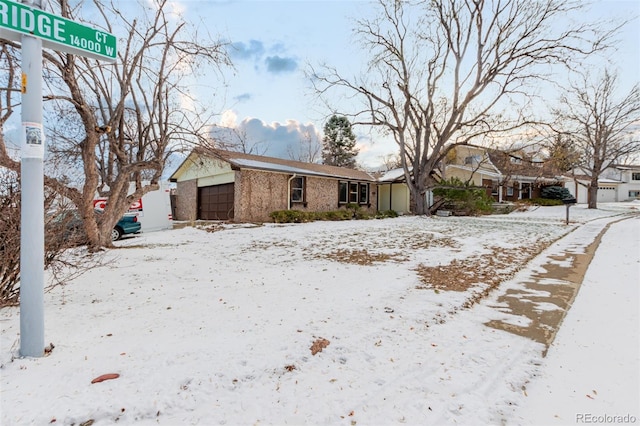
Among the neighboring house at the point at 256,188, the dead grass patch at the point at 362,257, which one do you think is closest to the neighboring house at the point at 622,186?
the neighboring house at the point at 256,188

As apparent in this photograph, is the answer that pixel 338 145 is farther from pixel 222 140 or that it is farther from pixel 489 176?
pixel 222 140

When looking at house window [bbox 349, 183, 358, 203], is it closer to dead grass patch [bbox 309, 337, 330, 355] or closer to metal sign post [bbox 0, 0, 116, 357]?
dead grass patch [bbox 309, 337, 330, 355]

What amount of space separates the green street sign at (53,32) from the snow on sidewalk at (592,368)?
4.33 metres

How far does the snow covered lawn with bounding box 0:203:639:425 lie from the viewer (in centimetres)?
198

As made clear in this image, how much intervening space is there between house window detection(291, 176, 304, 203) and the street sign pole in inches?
584

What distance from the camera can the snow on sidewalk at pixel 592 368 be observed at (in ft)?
6.59

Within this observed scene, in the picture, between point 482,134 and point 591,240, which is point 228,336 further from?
point 482,134

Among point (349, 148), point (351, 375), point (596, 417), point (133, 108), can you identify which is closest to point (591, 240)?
point (596, 417)

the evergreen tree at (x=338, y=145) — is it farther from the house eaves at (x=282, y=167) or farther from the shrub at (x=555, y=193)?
the shrub at (x=555, y=193)

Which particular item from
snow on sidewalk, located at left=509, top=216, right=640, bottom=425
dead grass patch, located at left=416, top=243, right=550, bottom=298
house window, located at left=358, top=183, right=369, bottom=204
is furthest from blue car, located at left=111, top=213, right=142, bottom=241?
house window, located at left=358, top=183, right=369, bottom=204

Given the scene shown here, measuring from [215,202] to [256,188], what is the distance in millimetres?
3078

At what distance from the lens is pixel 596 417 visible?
1.98 meters

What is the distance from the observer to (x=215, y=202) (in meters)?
17.2

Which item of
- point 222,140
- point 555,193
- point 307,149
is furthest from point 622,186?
point 222,140
